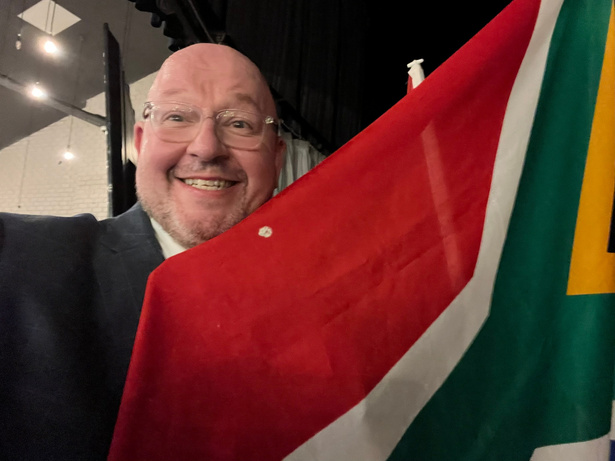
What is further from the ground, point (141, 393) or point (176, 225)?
point (176, 225)

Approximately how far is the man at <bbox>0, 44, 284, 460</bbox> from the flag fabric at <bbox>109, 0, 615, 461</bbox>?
0.47 feet

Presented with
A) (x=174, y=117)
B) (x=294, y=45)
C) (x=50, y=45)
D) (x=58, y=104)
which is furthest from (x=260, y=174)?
(x=58, y=104)

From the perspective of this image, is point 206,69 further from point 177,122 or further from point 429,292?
point 429,292

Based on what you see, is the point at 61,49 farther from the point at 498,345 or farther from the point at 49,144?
the point at 498,345

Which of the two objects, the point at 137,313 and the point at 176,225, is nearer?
the point at 137,313

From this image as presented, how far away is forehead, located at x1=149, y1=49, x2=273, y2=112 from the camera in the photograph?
2.65 ft

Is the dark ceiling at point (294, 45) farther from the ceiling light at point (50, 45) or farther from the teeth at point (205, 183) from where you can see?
the teeth at point (205, 183)

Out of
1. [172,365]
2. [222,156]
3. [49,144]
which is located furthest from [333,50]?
[49,144]

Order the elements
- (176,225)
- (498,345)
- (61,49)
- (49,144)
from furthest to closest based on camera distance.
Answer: (49,144) → (61,49) → (176,225) → (498,345)

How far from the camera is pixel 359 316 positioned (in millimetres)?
525

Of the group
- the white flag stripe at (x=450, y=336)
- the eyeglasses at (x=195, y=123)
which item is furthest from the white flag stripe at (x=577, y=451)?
the eyeglasses at (x=195, y=123)

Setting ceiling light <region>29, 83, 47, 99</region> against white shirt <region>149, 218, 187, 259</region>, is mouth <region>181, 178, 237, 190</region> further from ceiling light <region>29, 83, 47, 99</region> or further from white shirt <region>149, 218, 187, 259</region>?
ceiling light <region>29, 83, 47, 99</region>

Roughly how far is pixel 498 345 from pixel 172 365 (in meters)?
0.43

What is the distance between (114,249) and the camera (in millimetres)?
699
